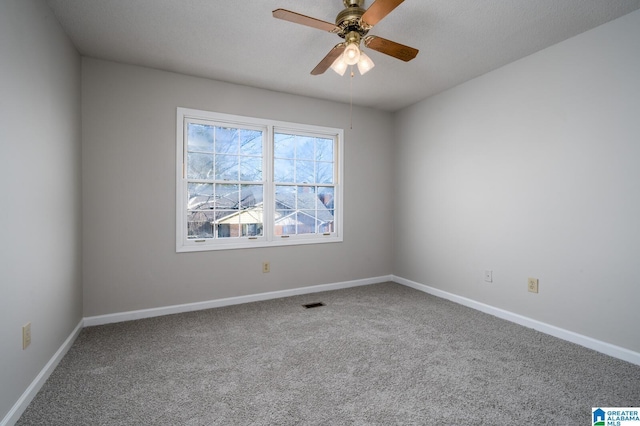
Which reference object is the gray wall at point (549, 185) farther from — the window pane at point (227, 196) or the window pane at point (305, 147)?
the window pane at point (227, 196)

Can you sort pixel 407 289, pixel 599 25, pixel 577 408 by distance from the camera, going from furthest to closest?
1. pixel 407 289
2. pixel 599 25
3. pixel 577 408

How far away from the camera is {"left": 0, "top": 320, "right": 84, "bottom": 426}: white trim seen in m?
1.54

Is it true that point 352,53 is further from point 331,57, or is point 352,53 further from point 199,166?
point 199,166

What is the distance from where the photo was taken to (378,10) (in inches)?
68.1

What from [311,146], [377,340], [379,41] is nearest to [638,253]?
[377,340]

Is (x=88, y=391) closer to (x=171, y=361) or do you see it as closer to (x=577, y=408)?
(x=171, y=361)

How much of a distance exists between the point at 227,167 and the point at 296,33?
1.65 metres

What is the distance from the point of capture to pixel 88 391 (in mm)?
1832

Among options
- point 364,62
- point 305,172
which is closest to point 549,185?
point 364,62

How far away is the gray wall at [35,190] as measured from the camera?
1.58 meters

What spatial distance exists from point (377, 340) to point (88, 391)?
78.4 inches

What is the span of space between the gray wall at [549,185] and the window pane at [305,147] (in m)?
1.50

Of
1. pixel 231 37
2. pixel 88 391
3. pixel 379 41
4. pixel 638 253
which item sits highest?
pixel 231 37

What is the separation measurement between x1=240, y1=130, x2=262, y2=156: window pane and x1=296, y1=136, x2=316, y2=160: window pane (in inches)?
20.1
